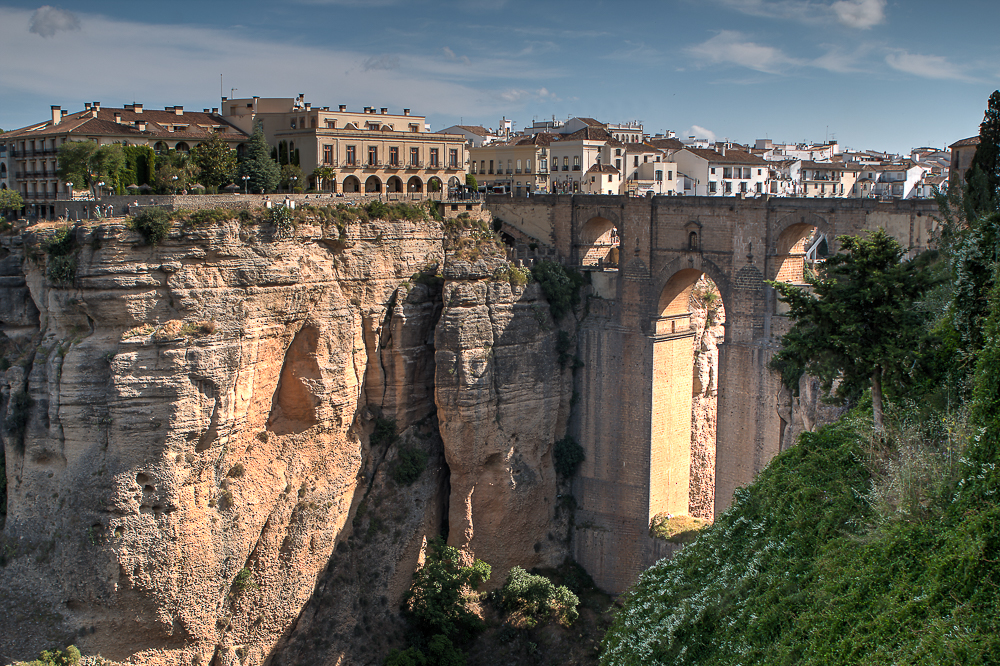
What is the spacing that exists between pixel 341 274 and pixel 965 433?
22.8 metres

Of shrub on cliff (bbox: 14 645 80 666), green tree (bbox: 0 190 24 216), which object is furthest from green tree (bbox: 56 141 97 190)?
shrub on cliff (bbox: 14 645 80 666)

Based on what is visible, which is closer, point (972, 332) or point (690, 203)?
point (972, 332)

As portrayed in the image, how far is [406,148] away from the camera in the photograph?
42.2 meters

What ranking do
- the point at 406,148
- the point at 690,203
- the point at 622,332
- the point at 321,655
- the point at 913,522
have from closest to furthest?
the point at 913,522 → the point at 321,655 → the point at 690,203 → the point at 622,332 → the point at 406,148

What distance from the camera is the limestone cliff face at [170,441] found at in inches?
1106

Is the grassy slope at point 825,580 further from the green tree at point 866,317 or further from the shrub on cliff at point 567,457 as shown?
the shrub on cliff at point 567,457

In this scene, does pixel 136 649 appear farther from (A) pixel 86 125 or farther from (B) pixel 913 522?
(B) pixel 913 522

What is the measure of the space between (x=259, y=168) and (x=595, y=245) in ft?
44.5

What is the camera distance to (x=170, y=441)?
92.3 feet

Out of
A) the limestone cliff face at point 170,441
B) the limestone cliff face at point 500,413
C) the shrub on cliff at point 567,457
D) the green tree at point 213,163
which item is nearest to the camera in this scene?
the limestone cliff face at point 170,441

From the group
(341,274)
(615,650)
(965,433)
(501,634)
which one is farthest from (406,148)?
(965,433)

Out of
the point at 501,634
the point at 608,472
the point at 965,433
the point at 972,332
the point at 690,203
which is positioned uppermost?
the point at 690,203

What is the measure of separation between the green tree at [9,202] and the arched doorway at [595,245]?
21.8 metres

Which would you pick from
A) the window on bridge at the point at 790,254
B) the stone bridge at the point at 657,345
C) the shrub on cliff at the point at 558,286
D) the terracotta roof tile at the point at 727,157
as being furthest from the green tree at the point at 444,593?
Answer: the terracotta roof tile at the point at 727,157
